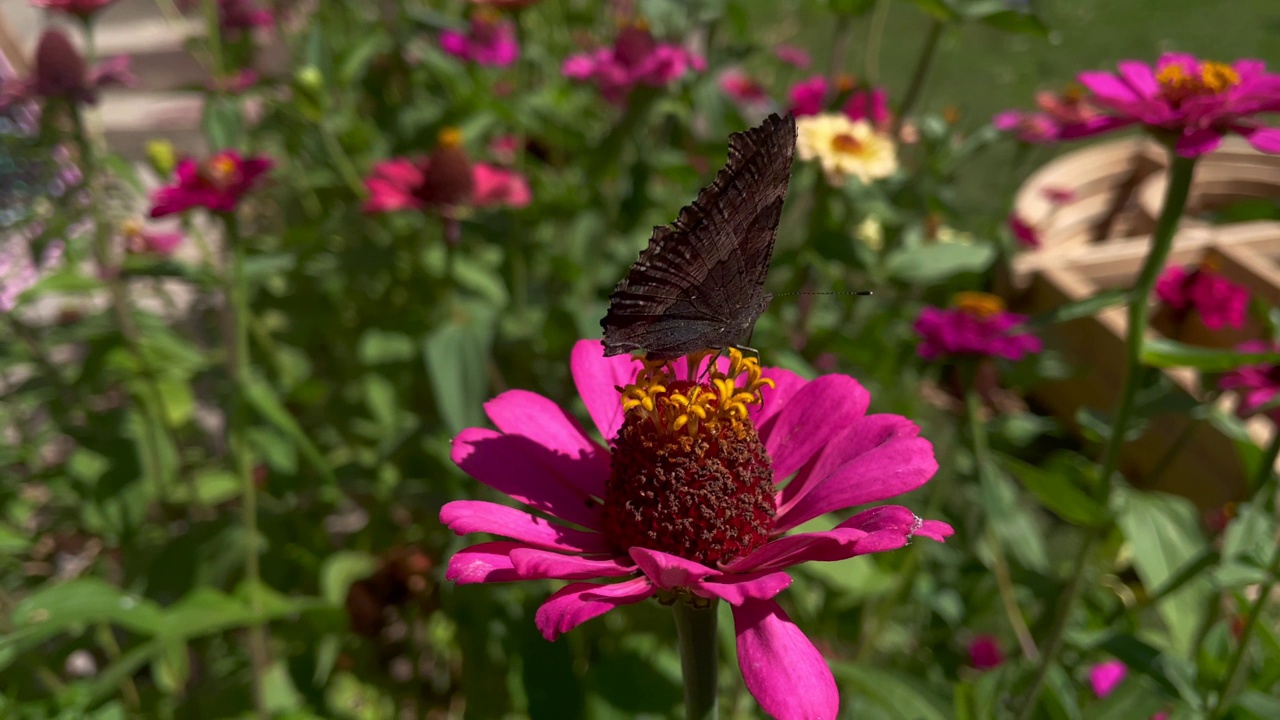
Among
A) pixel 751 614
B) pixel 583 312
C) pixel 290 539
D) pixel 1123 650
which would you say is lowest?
pixel 290 539

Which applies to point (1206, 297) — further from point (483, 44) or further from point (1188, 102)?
point (483, 44)

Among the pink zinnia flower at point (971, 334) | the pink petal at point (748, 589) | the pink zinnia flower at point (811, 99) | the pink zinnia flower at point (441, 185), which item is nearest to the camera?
the pink petal at point (748, 589)

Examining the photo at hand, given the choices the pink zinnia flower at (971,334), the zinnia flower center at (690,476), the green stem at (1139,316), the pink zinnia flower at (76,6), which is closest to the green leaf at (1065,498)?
the green stem at (1139,316)

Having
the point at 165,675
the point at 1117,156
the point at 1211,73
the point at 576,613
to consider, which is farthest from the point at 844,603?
the point at 1117,156

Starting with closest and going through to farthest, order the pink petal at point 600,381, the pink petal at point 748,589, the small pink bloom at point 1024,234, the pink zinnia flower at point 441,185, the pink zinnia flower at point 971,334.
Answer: the pink petal at point 748,589 < the pink petal at point 600,381 < the pink zinnia flower at point 971,334 < the pink zinnia flower at point 441,185 < the small pink bloom at point 1024,234

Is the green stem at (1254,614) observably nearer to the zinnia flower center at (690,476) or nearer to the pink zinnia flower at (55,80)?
the zinnia flower center at (690,476)

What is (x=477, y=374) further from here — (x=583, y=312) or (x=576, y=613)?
(x=576, y=613)

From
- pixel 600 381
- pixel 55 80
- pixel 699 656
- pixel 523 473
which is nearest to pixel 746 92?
pixel 55 80
